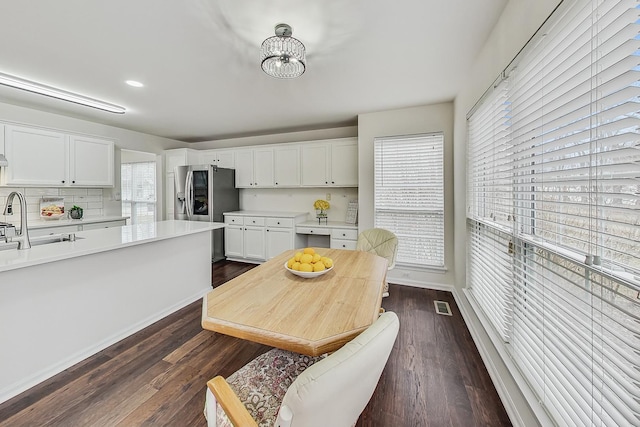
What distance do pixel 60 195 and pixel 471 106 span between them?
571 cm

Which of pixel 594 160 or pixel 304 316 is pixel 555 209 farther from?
pixel 304 316

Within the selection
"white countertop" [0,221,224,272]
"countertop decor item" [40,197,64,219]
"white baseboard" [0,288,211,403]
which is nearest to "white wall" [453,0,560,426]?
"white countertop" [0,221,224,272]

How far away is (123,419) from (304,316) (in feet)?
4.36

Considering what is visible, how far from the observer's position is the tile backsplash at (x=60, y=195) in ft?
11.2

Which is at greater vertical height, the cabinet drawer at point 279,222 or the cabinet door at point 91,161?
the cabinet door at point 91,161

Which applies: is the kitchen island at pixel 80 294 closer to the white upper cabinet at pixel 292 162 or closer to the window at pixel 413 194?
the white upper cabinet at pixel 292 162

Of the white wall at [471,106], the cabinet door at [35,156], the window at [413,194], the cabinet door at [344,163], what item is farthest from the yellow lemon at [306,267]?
the cabinet door at [35,156]

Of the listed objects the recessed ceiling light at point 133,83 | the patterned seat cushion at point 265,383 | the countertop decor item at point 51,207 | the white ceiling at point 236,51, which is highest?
the recessed ceiling light at point 133,83

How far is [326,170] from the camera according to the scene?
4.23 metres

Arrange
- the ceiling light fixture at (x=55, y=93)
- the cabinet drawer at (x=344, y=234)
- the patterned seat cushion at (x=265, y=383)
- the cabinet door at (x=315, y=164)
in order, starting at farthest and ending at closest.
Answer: the cabinet door at (x=315, y=164) < the cabinet drawer at (x=344, y=234) < the ceiling light fixture at (x=55, y=93) < the patterned seat cushion at (x=265, y=383)

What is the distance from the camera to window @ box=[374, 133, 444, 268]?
3.39 m

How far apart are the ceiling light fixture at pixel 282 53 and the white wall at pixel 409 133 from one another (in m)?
1.93

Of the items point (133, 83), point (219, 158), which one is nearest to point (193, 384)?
point (133, 83)

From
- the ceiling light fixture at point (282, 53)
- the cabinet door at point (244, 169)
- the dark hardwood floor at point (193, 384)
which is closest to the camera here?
the dark hardwood floor at point (193, 384)
